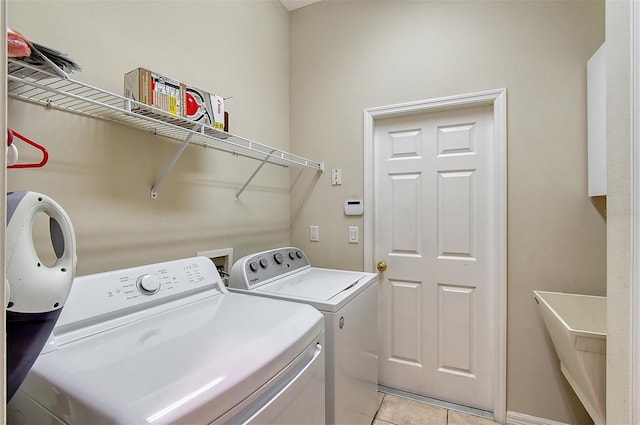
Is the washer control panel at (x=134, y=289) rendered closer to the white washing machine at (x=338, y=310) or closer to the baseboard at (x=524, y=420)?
the white washing machine at (x=338, y=310)

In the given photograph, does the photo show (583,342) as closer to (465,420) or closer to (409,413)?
(465,420)

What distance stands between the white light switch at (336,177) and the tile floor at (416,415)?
5.20ft

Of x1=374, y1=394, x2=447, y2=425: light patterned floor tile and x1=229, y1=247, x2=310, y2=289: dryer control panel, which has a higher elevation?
x1=229, y1=247, x2=310, y2=289: dryer control panel

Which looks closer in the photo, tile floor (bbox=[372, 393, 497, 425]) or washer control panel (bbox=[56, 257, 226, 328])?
washer control panel (bbox=[56, 257, 226, 328])

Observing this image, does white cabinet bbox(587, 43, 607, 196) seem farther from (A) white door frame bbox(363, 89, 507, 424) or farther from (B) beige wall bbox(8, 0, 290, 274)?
(B) beige wall bbox(8, 0, 290, 274)

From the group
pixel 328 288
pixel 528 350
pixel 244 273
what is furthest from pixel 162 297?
pixel 528 350

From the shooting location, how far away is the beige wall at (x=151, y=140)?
40.1 inches

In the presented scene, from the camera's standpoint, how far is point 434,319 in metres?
2.03

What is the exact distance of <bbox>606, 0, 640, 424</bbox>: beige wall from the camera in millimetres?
964

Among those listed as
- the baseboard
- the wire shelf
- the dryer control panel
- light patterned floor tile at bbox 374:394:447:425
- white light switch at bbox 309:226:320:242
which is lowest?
light patterned floor tile at bbox 374:394:447:425

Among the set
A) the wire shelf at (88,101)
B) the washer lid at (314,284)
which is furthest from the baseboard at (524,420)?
the wire shelf at (88,101)

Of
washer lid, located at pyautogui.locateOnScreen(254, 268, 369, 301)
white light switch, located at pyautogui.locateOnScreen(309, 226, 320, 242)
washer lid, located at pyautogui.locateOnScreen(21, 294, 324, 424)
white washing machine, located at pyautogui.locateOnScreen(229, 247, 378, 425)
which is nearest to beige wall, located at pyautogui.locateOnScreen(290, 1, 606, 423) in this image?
white light switch, located at pyautogui.locateOnScreen(309, 226, 320, 242)

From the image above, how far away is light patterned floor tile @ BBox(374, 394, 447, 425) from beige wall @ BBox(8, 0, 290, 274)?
1.39 metres

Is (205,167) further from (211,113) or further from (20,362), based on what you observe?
(20,362)
